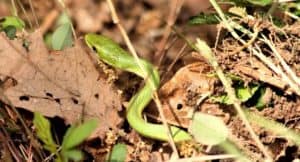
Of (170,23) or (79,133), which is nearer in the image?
(79,133)

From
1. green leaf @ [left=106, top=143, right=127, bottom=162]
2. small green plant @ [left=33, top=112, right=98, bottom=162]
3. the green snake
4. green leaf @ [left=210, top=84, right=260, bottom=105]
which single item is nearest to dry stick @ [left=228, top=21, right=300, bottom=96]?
green leaf @ [left=210, top=84, right=260, bottom=105]

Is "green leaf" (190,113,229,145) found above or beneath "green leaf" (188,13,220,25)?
beneath

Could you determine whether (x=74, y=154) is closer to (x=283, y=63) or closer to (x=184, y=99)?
(x=184, y=99)

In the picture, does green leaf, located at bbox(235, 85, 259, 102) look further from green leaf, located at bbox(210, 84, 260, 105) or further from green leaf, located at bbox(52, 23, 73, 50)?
green leaf, located at bbox(52, 23, 73, 50)

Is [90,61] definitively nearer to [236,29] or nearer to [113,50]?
[113,50]

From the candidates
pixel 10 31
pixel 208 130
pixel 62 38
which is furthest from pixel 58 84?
pixel 208 130

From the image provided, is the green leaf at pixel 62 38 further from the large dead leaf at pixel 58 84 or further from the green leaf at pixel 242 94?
the green leaf at pixel 242 94

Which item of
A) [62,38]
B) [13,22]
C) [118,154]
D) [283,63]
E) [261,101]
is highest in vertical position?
[13,22]
